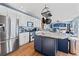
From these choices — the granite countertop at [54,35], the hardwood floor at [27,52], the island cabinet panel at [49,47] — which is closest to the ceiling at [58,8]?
the granite countertop at [54,35]

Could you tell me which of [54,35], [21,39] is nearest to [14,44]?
[21,39]

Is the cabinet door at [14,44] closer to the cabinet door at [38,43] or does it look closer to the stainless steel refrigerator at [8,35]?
the stainless steel refrigerator at [8,35]

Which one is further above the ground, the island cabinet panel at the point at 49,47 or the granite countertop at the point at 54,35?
Result: the granite countertop at the point at 54,35

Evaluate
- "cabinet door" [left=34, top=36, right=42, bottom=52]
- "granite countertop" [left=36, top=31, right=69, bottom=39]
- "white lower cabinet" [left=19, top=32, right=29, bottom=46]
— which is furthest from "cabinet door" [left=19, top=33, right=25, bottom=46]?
"granite countertop" [left=36, top=31, right=69, bottom=39]

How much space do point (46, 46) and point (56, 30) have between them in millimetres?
361

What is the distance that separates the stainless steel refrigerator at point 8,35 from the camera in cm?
194

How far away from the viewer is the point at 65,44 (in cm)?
195

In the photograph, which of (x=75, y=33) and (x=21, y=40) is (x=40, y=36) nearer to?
(x=21, y=40)

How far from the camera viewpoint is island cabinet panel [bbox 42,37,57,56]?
1936mm

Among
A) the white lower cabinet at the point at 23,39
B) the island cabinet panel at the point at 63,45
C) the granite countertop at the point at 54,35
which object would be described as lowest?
the island cabinet panel at the point at 63,45

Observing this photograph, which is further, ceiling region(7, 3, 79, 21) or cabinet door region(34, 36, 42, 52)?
cabinet door region(34, 36, 42, 52)

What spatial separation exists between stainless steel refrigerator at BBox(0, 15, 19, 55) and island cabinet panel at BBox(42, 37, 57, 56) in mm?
519

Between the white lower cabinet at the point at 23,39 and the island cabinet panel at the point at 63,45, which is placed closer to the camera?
the island cabinet panel at the point at 63,45

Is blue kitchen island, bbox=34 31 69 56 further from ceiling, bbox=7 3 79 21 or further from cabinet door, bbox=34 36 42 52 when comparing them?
ceiling, bbox=7 3 79 21
